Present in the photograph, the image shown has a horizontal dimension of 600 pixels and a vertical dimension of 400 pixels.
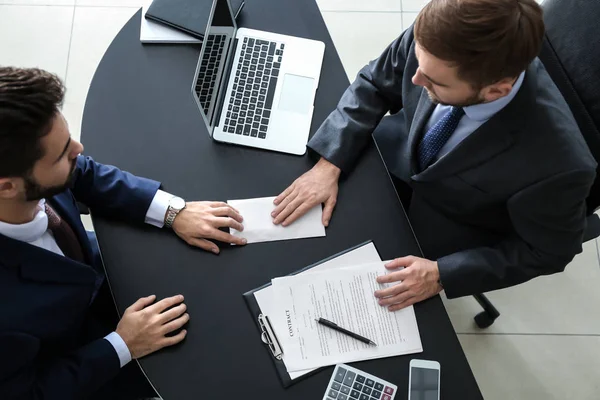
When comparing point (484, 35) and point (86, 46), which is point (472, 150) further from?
point (86, 46)

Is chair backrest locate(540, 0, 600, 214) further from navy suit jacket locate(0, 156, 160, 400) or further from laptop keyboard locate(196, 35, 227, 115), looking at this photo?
navy suit jacket locate(0, 156, 160, 400)

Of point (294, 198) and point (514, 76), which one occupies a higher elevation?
point (514, 76)

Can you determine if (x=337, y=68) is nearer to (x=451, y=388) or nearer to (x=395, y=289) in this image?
(x=395, y=289)

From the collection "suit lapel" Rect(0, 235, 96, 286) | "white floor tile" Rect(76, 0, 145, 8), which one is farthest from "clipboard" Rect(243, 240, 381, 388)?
"white floor tile" Rect(76, 0, 145, 8)

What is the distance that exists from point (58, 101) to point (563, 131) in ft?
3.59

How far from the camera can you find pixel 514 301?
2283 mm

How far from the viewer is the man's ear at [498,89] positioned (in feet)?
4.20

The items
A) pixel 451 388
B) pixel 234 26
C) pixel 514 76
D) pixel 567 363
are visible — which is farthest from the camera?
pixel 567 363

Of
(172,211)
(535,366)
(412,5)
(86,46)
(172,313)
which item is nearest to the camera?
(172,313)

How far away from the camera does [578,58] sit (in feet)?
4.67

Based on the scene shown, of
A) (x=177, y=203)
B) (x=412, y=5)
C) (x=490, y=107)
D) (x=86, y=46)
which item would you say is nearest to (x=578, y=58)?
(x=490, y=107)

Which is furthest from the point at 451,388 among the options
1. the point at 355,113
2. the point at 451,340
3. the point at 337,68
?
the point at 337,68

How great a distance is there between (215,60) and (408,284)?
80cm

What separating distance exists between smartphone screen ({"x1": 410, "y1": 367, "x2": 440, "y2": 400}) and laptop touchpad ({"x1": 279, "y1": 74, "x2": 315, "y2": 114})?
73cm
